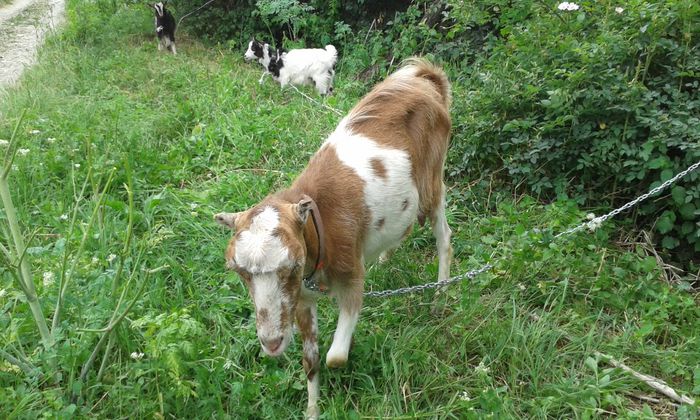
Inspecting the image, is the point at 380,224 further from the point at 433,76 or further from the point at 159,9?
the point at 159,9

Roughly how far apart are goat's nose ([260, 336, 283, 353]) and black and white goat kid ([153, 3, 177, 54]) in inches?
312

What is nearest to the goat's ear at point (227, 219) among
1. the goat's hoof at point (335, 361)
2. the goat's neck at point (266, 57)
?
the goat's hoof at point (335, 361)

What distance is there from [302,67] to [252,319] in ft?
16.3

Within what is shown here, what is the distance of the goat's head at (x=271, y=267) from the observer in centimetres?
214

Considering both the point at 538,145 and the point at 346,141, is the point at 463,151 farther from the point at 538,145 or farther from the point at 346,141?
the point at 346,141

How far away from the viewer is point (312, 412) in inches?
108

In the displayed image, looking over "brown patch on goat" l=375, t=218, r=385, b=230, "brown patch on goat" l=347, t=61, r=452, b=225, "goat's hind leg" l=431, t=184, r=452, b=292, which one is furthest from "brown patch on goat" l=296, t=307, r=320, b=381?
"goat's hind leg" l=431, t=184, r=452, b=292

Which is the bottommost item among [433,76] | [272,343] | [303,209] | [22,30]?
[22,30]

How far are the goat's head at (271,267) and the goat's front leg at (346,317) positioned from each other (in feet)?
1.74

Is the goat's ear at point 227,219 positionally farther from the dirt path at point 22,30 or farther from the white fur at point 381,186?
the dirt path at point 22,30

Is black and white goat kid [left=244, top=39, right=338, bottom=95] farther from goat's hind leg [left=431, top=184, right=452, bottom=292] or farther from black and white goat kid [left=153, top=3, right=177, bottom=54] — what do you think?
goat's hind leg [left=431, top=184, right=452, bottom=292]

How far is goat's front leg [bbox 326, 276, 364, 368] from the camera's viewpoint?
2.75 m

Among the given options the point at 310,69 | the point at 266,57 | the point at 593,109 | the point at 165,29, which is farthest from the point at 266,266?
the point at 165,29

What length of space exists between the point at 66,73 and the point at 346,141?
5.53 meters
